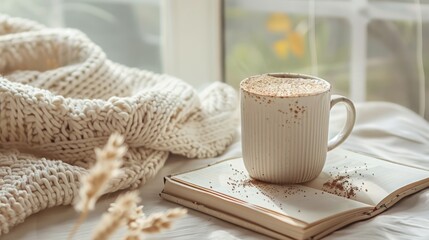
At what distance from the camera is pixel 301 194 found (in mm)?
896

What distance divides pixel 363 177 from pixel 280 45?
0.77m

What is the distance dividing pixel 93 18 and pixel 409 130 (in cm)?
75

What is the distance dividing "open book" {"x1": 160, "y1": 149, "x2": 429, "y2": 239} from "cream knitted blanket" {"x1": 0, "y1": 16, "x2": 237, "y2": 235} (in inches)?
3.7

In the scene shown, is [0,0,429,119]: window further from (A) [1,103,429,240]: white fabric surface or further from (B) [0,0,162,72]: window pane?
(A) [1,103,429,240]: white fabric surface

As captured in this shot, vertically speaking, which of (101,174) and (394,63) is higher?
(101,174)

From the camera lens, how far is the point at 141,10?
1656mm

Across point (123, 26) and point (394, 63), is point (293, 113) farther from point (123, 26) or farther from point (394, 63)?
point (123, 26)

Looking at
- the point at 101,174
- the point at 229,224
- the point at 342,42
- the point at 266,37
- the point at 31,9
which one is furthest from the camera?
the point at 266,37

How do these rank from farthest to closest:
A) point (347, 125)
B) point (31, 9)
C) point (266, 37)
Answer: point (266, 37), point (31, 9), point (347, 125)

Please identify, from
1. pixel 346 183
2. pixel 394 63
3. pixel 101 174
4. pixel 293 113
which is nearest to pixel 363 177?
pixel 346 183

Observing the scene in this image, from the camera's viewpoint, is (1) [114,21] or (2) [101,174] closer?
(2) [101,174]

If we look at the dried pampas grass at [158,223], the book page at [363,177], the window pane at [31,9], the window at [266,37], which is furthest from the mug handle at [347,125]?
the window pane at [31,9]

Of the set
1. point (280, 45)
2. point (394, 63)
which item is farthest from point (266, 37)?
point (394, 63)

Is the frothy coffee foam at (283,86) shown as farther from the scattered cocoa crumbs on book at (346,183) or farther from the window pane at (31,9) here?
the window pane at (31,9)
